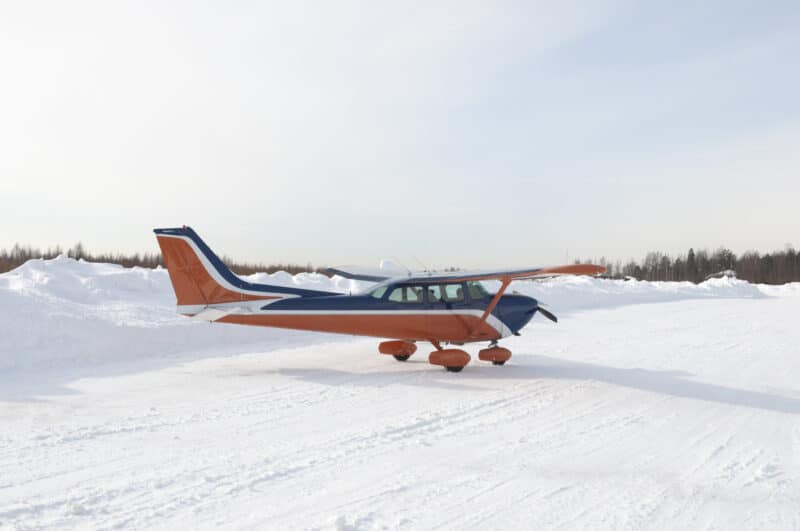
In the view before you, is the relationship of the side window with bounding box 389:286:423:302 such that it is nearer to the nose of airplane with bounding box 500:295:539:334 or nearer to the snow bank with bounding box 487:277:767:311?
the nose of airplane with bounding box 500:295:539:334

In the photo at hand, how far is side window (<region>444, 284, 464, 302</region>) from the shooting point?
1065cm

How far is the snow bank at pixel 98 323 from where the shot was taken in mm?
10367

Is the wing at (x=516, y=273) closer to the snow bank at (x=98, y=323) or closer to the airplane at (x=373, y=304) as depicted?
the airplane at (x=373, y=304)

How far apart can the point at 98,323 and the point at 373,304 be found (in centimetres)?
532

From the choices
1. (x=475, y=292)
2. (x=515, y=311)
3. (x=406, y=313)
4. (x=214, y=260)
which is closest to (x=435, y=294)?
(x=406, y=313)

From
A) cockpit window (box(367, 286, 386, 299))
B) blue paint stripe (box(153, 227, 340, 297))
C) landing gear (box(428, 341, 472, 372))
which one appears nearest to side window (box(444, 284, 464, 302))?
landing gear (box(428, 341, 472, 372))

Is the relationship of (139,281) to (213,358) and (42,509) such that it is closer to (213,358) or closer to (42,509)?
(213,358)

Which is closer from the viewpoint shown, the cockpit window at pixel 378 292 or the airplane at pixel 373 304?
the airplane at pixel 373 304

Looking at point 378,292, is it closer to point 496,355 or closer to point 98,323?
point 496,355

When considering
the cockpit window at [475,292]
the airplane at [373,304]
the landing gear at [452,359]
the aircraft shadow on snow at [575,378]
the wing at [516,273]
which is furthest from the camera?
the cockpit window at [475,292]

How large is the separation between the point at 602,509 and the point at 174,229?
8250 millimetres

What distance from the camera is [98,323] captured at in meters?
11.4

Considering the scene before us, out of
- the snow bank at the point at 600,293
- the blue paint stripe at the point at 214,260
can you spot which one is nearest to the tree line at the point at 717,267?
the snow bank at the point at 600,293

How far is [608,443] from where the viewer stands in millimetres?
6023
